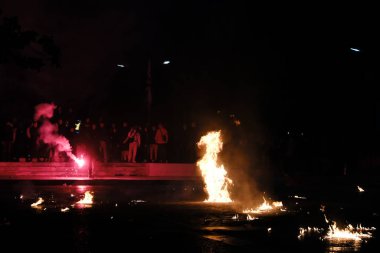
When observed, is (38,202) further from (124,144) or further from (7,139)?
(124,144)

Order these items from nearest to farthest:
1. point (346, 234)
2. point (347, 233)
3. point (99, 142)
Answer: point (346, 234), point (347, 233), point (99, 142)

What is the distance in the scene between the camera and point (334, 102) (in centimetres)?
3491

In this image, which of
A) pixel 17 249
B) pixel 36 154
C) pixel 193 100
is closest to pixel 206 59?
pixel 193 100

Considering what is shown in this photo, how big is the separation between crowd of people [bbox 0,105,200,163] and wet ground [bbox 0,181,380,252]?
6.22 m

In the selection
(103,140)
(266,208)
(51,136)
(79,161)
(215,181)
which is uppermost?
(51,136)

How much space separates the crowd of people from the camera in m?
28.1

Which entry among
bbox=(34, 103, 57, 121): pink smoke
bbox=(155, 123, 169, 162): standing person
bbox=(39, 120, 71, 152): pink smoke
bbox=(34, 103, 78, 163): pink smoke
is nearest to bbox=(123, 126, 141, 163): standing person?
bbox=(155, 123, 169, 162): standing person

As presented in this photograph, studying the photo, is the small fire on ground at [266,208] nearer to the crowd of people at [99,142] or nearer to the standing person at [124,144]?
the crowd of people at [99,142]

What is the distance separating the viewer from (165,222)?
43.3ft

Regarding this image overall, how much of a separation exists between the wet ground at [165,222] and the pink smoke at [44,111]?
7.86m

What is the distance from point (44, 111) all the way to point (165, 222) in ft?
59.9

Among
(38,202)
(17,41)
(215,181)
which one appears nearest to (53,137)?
(215,181)

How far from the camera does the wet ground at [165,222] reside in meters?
10.2

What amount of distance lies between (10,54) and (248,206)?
21.7ft
